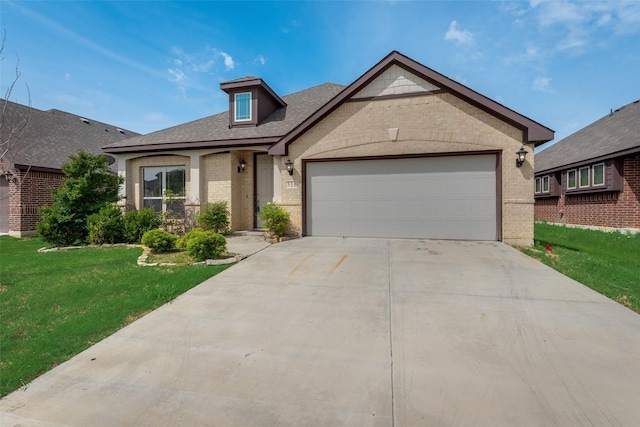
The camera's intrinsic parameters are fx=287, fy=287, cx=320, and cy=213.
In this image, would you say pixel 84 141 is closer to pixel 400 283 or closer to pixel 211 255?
pixel 211 255

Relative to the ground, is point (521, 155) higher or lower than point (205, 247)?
higher

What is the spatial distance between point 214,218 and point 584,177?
57.5ft

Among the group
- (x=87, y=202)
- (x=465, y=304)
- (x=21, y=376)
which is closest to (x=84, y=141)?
(x=87, y=202)

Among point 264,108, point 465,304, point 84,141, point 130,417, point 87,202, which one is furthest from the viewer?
point 84,141

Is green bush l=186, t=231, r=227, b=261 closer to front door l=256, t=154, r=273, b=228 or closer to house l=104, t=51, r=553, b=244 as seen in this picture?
house l=104, t=51, r=553, b=244

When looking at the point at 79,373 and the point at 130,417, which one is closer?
the point at 130,417

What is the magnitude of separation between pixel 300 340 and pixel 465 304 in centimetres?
250

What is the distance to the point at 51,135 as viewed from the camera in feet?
53.0

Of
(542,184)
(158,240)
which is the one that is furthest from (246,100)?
(542,184)

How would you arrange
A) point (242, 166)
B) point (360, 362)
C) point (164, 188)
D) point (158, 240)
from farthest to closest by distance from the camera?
point (164, 188) → point (242, 166) → point (158, 240) → point (360, 362)

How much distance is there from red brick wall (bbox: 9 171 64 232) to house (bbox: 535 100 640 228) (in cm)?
2392

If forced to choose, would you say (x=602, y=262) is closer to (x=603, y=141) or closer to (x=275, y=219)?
(x=275, y=219)

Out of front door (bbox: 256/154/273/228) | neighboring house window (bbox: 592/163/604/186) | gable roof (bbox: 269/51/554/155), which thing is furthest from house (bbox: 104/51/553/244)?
neighboring house window (bbox: 592/163/604/186)

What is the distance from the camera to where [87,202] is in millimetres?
9992
